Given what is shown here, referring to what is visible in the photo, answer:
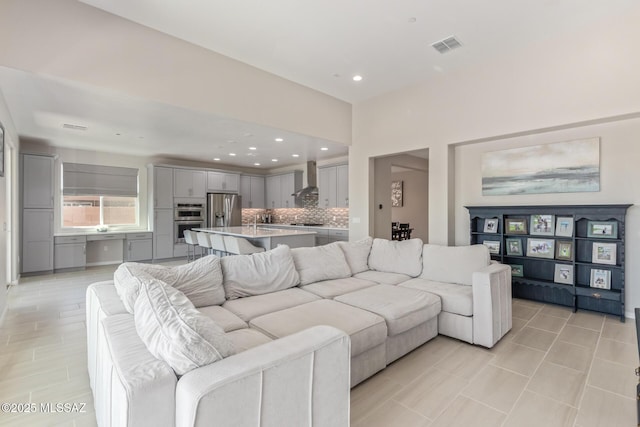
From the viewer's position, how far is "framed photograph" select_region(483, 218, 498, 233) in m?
4.55

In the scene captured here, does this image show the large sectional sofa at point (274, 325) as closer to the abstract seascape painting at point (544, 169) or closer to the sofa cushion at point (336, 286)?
the sofa cushion at point (336, 286)

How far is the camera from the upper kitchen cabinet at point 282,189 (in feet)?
29.4

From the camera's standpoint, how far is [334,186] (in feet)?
25.4

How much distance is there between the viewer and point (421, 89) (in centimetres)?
508

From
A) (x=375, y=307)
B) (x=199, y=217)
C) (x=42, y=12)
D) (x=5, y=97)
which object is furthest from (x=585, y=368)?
(x=199, y=217)

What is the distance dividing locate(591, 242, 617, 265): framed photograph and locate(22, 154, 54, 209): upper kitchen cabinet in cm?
911

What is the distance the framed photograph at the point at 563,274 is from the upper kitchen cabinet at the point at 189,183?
7.68 metres

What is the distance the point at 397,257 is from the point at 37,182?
272 inches

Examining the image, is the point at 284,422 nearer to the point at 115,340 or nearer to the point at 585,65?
the point at 115,340

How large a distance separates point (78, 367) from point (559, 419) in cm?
353

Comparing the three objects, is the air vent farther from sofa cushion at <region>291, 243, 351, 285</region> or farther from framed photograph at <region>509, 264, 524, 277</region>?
framed photograph at <region>509, 264, 524, 277</region>

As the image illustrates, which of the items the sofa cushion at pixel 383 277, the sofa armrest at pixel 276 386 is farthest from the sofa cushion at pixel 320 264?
the sofa armrest at pixel 276 386

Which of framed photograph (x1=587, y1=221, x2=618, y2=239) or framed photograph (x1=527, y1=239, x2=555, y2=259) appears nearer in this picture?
framed photograph (x1=587, y1=221, x2=618, y2=239)

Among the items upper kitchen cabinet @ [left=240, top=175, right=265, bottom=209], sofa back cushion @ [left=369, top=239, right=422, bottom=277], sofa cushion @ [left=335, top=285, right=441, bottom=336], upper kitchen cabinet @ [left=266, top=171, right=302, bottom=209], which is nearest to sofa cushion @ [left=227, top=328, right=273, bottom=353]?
sofa cushion @ [left=335, top=285, right=441, bottom=336]
